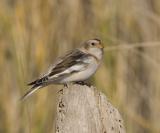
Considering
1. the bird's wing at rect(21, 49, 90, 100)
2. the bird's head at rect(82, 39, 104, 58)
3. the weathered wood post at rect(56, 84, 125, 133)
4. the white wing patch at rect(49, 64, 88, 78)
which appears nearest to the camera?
the weathered wood post at rect(56, 84, 125, 133)

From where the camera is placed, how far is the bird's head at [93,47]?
174 inches

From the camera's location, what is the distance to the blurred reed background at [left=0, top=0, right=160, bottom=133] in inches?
174

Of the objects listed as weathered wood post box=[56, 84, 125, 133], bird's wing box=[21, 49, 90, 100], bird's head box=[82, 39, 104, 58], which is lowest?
weathered wood post box=[56, 84, 125, 133]

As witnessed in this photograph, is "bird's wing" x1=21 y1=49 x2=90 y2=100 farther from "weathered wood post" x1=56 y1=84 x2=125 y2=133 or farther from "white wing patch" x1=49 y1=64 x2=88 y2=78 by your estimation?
"weathered wood post" x1=56 y1=84 x2=125 y2=133

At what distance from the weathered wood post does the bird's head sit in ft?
6.29

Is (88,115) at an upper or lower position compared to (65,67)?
lower

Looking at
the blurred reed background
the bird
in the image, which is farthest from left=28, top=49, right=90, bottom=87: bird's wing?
the blurred reed background

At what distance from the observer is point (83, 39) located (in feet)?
15.6

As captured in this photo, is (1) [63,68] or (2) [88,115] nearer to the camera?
(2) [88,115]

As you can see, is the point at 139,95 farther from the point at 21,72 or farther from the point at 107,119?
the point at 107,119

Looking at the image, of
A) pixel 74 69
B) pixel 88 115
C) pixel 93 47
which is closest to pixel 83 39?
pixel 93 47

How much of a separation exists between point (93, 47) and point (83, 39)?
0.28 m

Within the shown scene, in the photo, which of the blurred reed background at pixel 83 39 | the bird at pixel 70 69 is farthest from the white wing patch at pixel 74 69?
the blurred reed background at pixel 83 39

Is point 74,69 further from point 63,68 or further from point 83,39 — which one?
point 83,39
